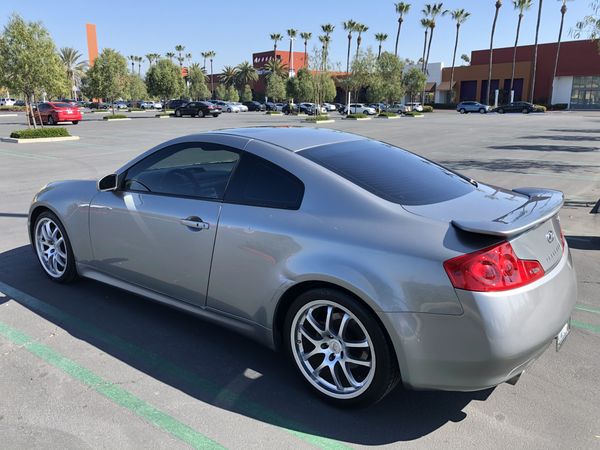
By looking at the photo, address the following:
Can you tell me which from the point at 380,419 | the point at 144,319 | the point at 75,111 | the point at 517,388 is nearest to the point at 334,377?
the point at 380,419

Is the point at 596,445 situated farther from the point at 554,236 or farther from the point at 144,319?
the point at 144,319

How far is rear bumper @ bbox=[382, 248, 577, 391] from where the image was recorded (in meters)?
2.34

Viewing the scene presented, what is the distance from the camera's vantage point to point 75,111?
101 feet

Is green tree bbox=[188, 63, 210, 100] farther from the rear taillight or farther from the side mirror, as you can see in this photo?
the rear taillight

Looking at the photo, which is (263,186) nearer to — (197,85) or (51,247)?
(51,247)

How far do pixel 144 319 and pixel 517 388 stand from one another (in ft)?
9.28

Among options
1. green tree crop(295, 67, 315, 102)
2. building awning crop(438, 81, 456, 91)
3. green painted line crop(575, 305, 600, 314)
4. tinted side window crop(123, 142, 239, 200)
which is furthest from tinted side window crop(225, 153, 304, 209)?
building awning crop(438, 81, 456, 91)

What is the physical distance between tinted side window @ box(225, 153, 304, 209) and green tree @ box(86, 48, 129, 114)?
36917 mm

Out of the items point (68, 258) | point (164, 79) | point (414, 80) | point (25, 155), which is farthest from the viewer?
point (414, 80)

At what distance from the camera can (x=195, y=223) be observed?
335 cm

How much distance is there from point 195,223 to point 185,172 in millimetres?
805

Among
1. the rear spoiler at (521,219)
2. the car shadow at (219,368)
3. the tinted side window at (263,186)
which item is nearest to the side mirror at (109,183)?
the car shadow at (219,368)

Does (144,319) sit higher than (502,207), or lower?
lower

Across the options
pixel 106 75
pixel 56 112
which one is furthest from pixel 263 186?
pixel 106 75
